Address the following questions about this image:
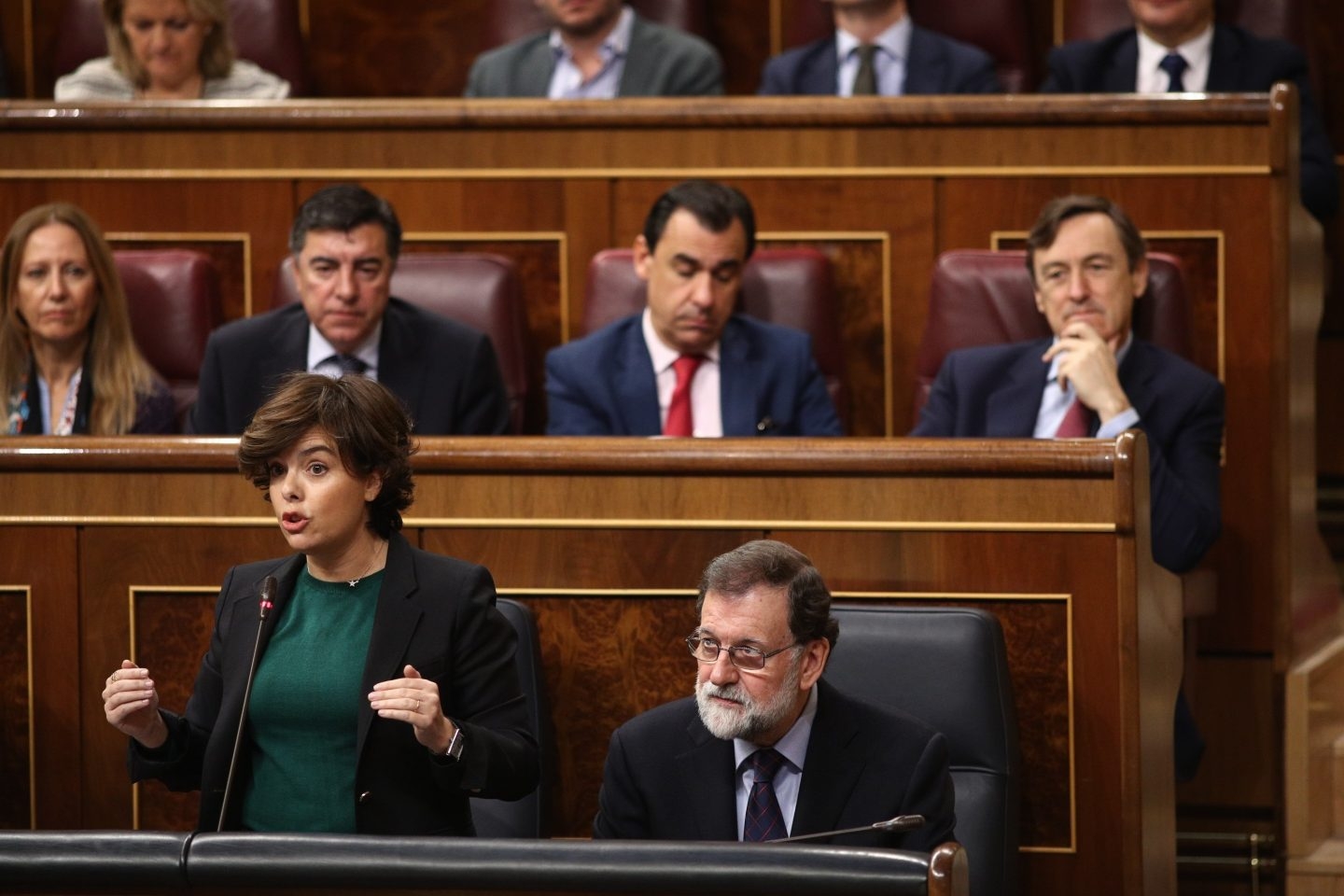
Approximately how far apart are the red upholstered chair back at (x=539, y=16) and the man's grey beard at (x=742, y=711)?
1543mm

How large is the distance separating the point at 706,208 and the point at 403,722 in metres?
0.80

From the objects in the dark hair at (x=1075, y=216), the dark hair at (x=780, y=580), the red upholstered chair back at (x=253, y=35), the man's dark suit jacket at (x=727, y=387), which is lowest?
the dark hair at (x=780, y=580)

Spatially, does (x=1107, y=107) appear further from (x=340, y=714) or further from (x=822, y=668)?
(x=340, y=714)

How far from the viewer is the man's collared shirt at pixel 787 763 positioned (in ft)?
3.76

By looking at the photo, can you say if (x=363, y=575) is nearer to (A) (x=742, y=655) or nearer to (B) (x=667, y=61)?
(A) (x=742, y=655)

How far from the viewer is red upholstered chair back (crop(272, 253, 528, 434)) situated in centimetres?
190

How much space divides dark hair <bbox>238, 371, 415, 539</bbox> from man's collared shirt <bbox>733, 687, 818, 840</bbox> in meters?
0.25

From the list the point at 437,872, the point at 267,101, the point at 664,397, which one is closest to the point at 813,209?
the point at 664,397

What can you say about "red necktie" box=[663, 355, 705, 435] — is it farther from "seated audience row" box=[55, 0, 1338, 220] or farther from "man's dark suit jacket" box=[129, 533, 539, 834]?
"man's dark suit jacket" box=[129, 533, 539, 834]

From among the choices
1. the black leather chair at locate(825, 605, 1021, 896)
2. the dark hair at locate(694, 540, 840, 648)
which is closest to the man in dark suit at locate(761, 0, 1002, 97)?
the black leather chair at locate(825, 605, 1021, 896)

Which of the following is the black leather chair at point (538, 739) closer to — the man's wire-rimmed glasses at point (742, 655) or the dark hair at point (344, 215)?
the man's wire-rimmed glasses at point (742, 655)

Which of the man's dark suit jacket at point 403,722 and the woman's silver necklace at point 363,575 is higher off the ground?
the woman's silver necklace at point 363,575

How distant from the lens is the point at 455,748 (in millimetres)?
1052

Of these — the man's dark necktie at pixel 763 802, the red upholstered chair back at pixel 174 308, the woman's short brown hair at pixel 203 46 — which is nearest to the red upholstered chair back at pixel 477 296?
the red upholstered chair back at pixel 174 308
